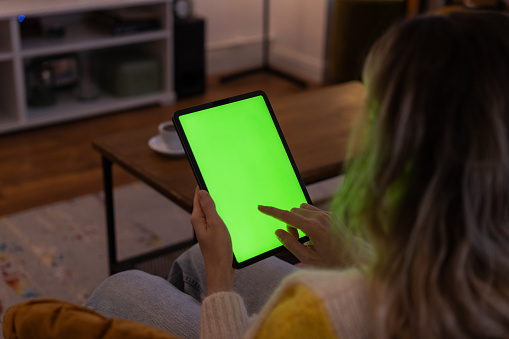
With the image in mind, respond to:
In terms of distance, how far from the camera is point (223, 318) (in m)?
0.88

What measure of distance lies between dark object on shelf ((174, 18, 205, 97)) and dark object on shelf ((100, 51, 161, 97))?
12 centimetres

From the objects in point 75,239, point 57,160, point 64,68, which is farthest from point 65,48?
point 75,239

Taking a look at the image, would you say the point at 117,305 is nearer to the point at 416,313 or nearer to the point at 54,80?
the point at 416,313

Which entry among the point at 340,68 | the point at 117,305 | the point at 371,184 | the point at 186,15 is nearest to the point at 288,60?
the point at 340,68

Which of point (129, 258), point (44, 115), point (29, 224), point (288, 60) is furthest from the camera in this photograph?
point (288, 60)

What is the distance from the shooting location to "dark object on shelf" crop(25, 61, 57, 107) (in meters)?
3.16

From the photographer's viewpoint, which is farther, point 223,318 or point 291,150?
point 291,150

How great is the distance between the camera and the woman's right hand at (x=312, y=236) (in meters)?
1.00

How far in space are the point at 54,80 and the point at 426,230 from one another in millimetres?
2948

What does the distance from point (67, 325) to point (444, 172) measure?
1.49ft

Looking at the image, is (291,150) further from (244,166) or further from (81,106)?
(81,106)

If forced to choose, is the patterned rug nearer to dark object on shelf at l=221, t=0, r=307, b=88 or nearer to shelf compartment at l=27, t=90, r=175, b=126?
shelf compartment at l=27, t=90, r=175, b=126

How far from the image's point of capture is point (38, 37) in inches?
126

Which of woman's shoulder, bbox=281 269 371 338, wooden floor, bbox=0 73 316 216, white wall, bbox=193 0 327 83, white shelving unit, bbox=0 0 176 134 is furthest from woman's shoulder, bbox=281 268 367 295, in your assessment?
white wall, bbox=193 0 327 83
